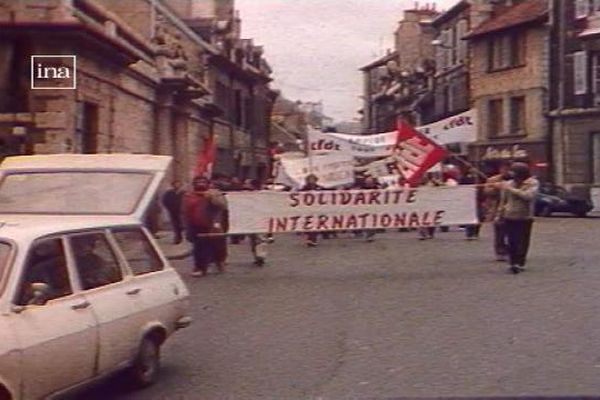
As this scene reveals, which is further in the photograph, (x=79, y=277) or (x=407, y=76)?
(x=407, y=76)

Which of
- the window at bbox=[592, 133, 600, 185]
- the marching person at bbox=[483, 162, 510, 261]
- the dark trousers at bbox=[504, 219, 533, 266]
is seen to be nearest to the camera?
the dark trousers at bbox=[504, 219, 533, 266]

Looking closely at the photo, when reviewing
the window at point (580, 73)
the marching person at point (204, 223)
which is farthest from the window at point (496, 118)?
the marching person at point (204, 223)

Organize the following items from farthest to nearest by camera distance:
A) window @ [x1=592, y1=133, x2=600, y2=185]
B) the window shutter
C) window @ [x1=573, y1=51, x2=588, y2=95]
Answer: the window shutter < window @ [x1=573, y1=51, x2=588, y2=95] < window @ [x1=592, y1=133, x2=600, y2=185]

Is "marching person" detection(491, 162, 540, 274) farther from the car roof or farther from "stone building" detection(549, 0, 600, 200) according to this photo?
"stone building" detection(549, 0, 600, 200)

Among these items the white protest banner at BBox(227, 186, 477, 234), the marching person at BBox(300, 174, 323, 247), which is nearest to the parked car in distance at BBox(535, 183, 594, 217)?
the marching person at BBox(300, 174, 323, 247)

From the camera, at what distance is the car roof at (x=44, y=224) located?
8.13m

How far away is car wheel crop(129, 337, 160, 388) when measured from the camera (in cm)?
936

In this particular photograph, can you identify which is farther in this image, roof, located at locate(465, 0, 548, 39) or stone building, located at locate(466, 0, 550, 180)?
roof, located at locate(465, 0, 548, 39)

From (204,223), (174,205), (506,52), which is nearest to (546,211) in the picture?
(506,52)

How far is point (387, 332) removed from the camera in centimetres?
1227

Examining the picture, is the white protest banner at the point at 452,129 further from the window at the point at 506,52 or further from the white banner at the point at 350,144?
the window at the point at 506,52

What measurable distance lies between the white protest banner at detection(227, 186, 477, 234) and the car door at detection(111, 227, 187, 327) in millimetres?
10086

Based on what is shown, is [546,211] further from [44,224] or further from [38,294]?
[38,294]

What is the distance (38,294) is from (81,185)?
10.5 ft
